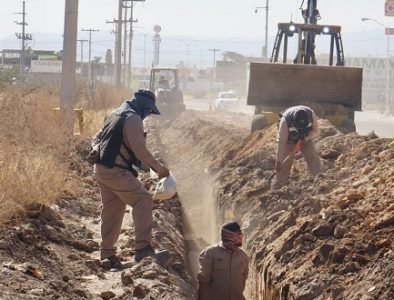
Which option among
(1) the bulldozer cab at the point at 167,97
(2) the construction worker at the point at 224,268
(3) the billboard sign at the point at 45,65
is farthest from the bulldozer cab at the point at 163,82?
(2) the construction worker at the point at 224,268

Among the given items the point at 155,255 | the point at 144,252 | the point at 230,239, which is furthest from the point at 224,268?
the point at 144,252

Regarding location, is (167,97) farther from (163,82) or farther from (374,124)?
(374,124)

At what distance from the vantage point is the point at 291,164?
47.1 ft

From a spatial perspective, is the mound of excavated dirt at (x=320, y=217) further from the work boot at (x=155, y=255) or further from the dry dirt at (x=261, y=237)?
the work boot at (x=155, y=255)

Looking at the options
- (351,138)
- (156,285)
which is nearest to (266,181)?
(351,138)

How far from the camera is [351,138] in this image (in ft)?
53.3

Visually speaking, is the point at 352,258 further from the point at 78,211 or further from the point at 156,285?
the point at 78,211

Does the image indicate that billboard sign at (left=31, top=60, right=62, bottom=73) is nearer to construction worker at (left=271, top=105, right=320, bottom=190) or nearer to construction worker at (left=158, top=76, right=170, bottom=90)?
construction worker at (left=158, top=76, right=170, bottom=90)

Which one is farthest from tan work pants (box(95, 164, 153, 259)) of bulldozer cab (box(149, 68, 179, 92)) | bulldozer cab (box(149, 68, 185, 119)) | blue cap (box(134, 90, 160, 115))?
bulldozer cab (box(149, 68, 179, 92))

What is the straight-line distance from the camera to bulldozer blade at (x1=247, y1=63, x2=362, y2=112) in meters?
22.0

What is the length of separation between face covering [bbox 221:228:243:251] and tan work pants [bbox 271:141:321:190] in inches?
→ 219

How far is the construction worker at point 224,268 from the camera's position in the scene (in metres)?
8.62

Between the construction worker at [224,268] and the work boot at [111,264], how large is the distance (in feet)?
6.39

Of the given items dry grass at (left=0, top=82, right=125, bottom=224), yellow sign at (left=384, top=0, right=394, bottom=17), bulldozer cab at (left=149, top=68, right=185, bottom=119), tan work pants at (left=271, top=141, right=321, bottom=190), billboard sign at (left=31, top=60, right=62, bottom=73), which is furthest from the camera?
billboard sign at (left=31, top=60, right=62, bottom=73)
